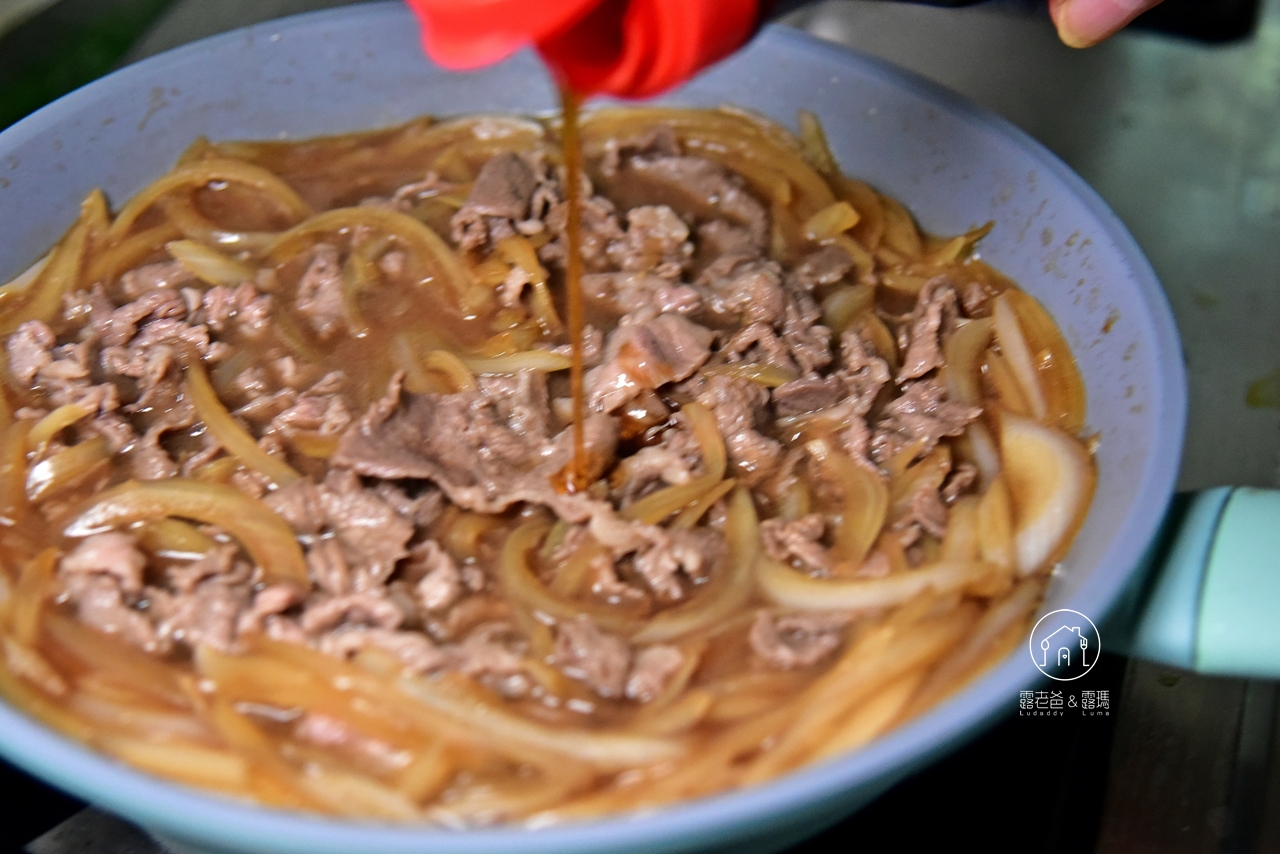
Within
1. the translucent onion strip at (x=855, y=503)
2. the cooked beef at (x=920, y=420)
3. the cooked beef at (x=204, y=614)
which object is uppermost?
the cooked beef at (x=204, y=614)

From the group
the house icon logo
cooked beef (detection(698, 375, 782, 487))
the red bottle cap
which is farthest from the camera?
cooked beef (detection(698, 375, 782, 487))

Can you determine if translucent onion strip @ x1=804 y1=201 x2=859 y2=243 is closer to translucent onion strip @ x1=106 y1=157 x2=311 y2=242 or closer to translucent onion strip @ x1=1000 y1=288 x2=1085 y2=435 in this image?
translucent onion strip @ x1=1000 y1=288 x2=1085 y2=435

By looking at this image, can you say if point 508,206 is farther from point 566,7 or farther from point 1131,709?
point 1131,709

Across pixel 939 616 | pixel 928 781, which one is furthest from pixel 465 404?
pixel 928 781

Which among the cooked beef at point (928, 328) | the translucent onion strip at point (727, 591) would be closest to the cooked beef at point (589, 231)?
the cooked beef at point (928, 328)

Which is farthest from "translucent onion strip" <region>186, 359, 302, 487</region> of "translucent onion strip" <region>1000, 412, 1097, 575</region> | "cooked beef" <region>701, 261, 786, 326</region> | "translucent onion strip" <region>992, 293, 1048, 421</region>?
"translucent onion strip" <region>992, 293, 1048, 421</region>

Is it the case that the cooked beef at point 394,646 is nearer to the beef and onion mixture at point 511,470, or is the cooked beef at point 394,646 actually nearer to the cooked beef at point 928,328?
the beef and onion mixture at point 511,470

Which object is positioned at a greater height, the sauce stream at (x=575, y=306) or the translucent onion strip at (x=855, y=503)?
the sauce stream at (x=575, y=306)
